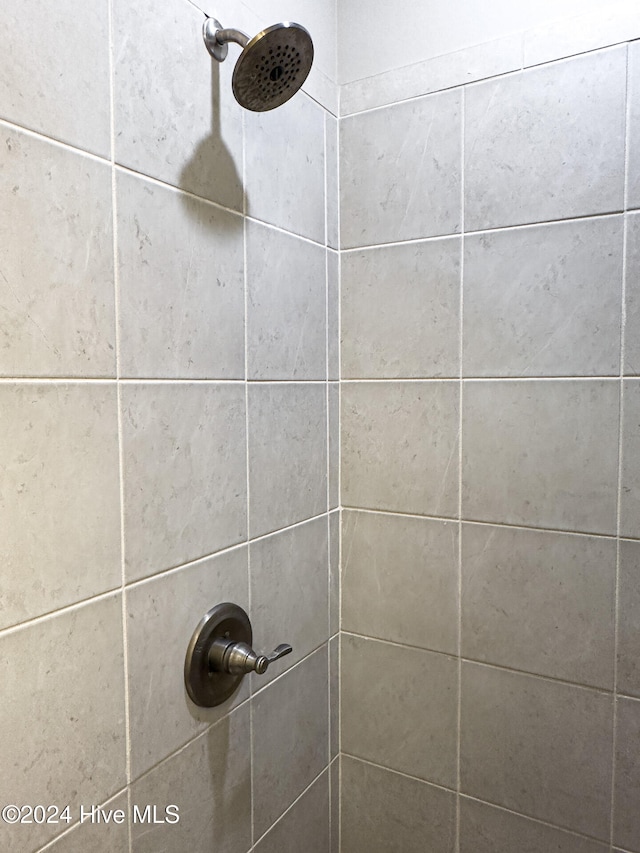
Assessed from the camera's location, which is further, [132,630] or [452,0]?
[452,0]

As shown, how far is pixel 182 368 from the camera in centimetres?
84

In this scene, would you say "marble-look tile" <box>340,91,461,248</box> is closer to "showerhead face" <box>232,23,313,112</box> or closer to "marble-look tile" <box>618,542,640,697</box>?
"showerhead face" <box>232,23,313,112</box>

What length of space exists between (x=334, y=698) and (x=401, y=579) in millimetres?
315

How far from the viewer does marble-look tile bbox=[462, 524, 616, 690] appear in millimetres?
1016

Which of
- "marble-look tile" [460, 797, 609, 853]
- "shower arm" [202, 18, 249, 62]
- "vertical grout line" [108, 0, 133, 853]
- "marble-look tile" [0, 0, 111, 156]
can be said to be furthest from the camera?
"marble-look tile" [460, 797, 609, 853]

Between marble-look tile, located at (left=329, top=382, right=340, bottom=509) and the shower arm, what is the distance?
610mm

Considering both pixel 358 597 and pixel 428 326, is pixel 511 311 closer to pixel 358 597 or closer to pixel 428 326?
pixel 428 326

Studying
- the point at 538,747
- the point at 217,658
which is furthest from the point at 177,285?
the point at 538,747

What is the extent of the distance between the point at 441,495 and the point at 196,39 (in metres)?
0.88

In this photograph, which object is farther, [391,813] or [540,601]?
[391,813]

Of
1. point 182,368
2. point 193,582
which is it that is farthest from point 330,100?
point 193,582

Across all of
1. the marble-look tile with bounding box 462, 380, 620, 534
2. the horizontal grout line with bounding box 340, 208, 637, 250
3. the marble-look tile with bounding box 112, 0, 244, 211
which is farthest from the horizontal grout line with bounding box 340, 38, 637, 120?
the marble-look tile with bounding box 462, 380, 620, 534

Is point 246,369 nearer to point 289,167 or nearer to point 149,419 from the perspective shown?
point 149,419

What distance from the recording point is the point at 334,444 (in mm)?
1228
